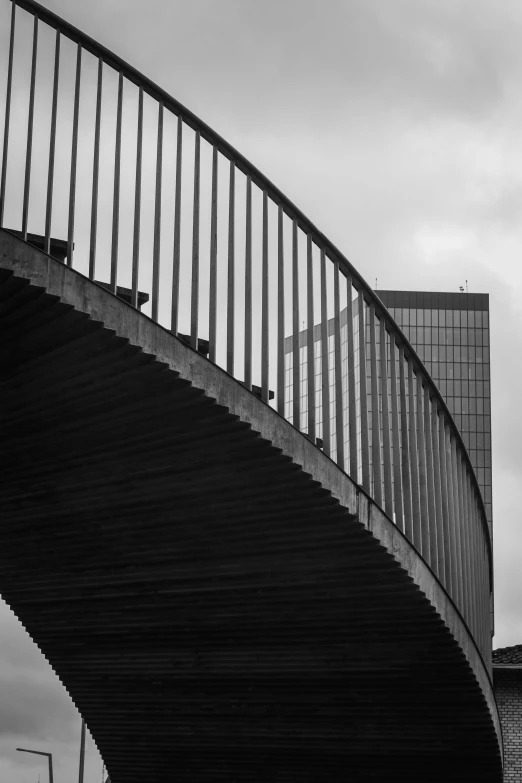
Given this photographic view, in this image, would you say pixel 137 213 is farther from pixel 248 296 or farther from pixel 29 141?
pixel 248 296

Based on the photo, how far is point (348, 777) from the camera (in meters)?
13.1

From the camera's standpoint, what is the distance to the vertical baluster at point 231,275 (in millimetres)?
8523

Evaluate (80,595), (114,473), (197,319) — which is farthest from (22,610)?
(197,319)

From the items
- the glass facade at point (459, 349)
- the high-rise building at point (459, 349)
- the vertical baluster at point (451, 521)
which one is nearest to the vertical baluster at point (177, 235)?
the vertical baluster at point (451, 521)

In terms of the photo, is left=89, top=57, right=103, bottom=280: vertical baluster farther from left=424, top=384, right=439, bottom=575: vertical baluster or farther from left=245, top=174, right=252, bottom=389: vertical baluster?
left=424, top=384, right=439, bottom=575: vertical baluster

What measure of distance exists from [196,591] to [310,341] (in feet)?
9.85

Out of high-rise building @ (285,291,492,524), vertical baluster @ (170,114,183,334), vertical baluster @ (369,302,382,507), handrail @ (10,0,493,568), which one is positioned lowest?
vertical baluster @ (369,302,382,507)

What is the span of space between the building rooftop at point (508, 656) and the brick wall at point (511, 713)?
0.16 metres

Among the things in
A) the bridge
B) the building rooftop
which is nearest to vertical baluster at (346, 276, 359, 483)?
the bridge

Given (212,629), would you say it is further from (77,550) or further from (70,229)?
(70,229)

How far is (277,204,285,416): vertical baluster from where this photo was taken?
888 centimetres

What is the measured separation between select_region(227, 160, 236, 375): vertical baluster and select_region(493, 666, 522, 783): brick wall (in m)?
12.5

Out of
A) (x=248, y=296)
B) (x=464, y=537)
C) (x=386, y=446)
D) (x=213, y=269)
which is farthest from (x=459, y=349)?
(x=213, y=269)

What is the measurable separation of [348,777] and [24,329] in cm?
792
